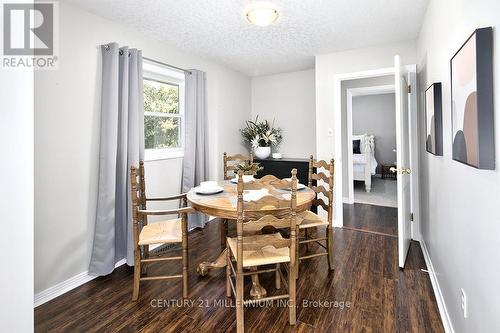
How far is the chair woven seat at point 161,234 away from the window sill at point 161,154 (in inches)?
41.1

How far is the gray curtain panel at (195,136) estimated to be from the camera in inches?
140

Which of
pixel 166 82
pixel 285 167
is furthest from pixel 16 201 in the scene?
pixel 285 167

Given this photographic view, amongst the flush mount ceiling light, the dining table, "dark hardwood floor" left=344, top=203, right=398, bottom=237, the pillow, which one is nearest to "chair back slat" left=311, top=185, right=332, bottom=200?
the dining table

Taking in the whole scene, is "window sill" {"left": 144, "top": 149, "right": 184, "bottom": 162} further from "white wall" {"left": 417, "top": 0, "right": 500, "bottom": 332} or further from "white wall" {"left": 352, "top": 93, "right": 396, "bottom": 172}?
"white wall" {"left": 352, "top": 93, "right": 396, "bottom": 172}

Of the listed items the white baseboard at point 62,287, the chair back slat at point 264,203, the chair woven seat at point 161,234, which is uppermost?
the chair back slat at point 264,203

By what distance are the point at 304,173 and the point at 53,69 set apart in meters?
3.26

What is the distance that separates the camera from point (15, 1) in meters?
1.26

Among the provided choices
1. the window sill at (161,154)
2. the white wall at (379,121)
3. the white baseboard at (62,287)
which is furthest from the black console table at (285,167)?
the white wall at (379,121)

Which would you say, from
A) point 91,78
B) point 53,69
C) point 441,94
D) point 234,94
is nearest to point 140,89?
point 91,78

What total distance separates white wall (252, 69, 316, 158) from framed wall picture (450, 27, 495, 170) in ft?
10.9

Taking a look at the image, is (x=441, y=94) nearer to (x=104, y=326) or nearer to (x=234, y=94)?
(x=104, y=326)

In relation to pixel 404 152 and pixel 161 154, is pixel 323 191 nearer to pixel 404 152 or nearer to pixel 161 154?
pixel 404 152

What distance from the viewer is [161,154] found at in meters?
3.38

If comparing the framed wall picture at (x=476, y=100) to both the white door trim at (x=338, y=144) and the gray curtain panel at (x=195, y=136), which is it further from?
the gray curtain panel at (x=195, y=136)
